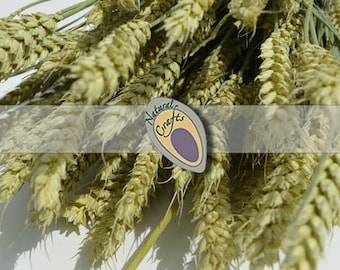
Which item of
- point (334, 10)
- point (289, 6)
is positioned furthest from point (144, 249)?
point (334, 10)

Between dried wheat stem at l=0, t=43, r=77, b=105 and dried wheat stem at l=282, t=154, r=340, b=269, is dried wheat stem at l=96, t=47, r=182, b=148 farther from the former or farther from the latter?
dried wheat stem at l=282, t=154, r=340, b=269

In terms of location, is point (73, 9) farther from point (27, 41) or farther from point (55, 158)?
point (55, 158)

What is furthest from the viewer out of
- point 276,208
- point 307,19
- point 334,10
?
point 334,10

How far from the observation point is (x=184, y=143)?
82cm

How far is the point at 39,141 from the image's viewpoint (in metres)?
0.77

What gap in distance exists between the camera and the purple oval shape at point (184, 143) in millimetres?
805

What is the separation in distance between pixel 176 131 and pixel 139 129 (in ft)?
0.28

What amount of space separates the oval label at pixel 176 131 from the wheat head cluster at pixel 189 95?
0.06 feet

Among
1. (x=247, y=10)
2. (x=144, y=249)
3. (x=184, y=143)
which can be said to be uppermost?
(x=247, y=10)

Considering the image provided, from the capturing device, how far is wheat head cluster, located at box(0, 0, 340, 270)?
0.61 metres

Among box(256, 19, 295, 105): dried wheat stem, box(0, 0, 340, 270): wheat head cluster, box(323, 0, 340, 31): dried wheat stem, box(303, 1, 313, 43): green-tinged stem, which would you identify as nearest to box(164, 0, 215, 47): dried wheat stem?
box(0, 0, 340, 270): wheat head cluster

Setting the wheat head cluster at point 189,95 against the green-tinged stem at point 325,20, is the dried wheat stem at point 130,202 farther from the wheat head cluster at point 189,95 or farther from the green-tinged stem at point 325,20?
the green-tinged stem at point 325,20

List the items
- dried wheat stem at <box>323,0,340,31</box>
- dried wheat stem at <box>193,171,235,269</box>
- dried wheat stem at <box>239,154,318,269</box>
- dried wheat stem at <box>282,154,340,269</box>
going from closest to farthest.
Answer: dried wheat stem at <box>282,154,340,269</box> < dried wheat stem at <box>239,154,318,269</box> < dried wheat stem at <box>193,171,235,269</box> < dried wheat stem at <box>323,0,340,31</box>

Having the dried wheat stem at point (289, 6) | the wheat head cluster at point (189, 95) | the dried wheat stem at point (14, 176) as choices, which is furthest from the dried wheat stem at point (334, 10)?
the dried wheat stem at point (14, 176)
